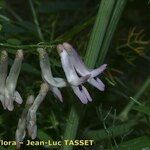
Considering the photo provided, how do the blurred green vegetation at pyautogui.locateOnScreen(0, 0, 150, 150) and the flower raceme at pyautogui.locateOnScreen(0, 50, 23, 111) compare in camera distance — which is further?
the blurred green vegetation at pyautogui.locateOnScreen(0, 0, 150, 150)

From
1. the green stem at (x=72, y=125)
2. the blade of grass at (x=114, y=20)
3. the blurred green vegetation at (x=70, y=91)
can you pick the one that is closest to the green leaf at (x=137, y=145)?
the blurred green vegetation at (x=70, y=91)

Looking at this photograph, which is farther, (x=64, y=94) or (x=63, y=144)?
(x=64, y=94)

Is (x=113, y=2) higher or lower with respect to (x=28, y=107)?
higher

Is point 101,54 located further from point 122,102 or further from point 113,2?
point 122,102

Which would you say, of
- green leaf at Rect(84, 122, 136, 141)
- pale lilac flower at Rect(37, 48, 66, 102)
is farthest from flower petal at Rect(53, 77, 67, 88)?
green leaf at Rect(84, 122, 136, 141)

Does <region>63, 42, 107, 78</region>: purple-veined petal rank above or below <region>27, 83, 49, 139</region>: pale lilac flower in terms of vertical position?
above

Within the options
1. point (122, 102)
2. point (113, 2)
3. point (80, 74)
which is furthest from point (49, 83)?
point (122, 102)

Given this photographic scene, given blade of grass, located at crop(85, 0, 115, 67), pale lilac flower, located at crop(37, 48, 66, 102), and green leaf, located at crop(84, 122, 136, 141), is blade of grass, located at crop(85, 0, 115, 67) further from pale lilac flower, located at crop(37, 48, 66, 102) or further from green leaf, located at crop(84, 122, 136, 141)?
green leaf, located at crop(84, 122, 136, 141)

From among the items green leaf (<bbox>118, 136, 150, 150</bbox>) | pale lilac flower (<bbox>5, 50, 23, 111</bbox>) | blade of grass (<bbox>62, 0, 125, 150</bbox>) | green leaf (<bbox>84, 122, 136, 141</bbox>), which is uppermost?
blade of grass (<bbox>62, 0, 125, 150</bbox>)
